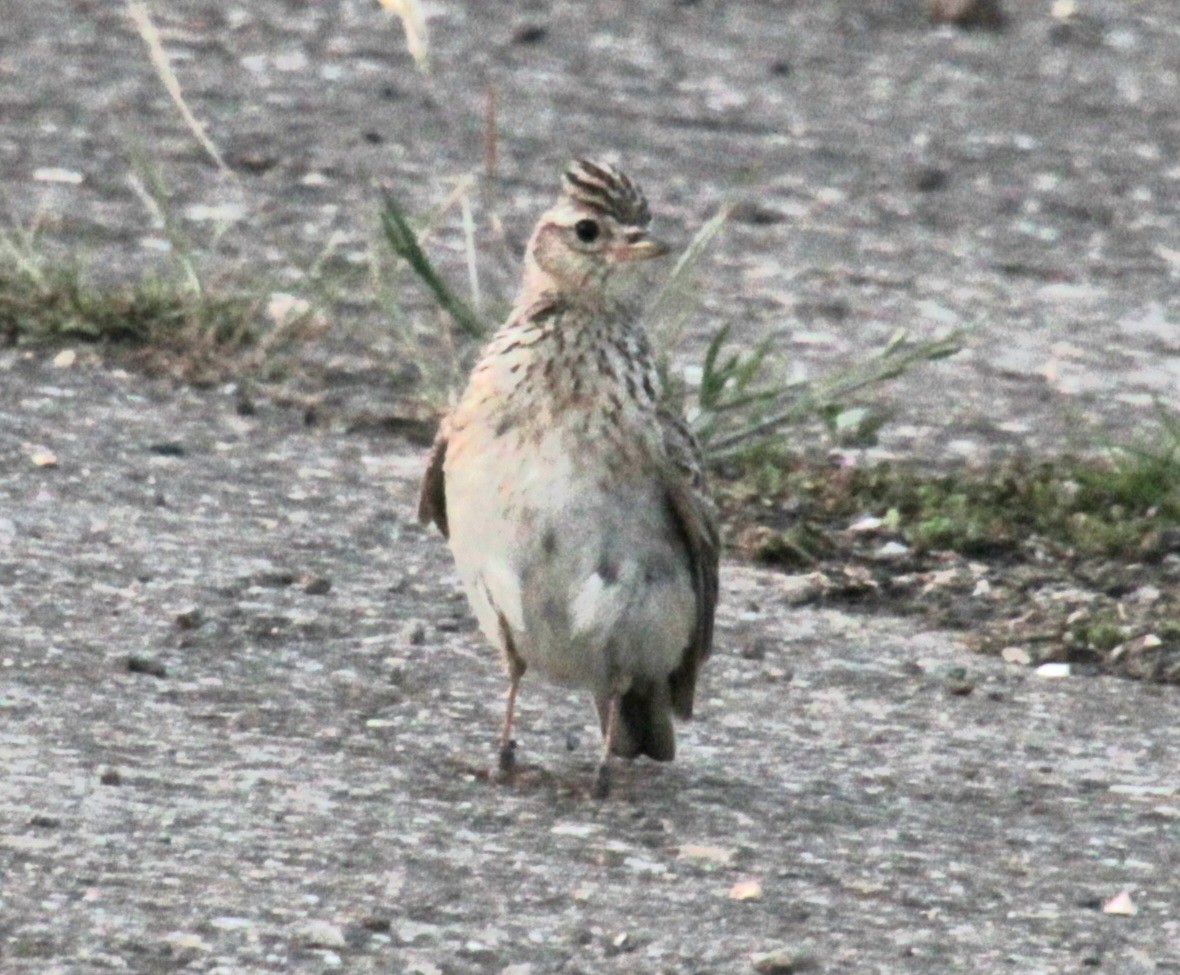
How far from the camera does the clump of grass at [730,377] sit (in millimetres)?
7305

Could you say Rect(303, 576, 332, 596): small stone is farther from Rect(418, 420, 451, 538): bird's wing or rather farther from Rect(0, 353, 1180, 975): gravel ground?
Rect(418, 420, 451, 538): bird's wing

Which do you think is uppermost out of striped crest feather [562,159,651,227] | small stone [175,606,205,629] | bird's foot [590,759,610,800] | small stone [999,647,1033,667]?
striped crest feather [562,159,651,227]

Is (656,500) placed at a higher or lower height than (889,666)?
higher

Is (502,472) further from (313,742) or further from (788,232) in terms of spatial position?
(788,232)

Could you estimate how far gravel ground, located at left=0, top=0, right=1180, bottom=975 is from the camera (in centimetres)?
500

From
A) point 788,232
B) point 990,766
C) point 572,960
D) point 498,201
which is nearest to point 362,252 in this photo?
point 498,201

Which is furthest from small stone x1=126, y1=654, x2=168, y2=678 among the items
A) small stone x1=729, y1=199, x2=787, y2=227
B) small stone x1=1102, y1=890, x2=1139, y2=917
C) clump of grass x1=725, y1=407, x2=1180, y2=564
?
small stone x1=729, y1=199, x2=787, y2=227

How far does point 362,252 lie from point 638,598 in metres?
3.86

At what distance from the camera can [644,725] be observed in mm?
5898

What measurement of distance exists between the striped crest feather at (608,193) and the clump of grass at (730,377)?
4.31 feet

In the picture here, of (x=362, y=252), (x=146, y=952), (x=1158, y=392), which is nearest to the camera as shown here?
(x=146, y=952)

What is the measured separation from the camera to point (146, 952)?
4574 mm

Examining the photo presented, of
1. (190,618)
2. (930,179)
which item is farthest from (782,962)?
(930,179)

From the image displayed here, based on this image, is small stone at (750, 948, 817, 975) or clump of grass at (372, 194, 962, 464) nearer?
small stone at (750, 948, 817, 975)
